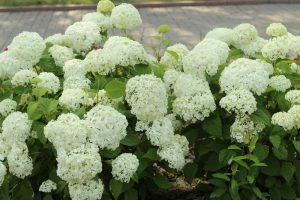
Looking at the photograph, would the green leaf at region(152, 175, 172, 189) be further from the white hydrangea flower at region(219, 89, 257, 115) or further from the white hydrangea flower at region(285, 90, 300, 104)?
the white hydrangea flower at region(285, 90, 300, 104)

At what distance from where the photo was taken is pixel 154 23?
12438 millimetres

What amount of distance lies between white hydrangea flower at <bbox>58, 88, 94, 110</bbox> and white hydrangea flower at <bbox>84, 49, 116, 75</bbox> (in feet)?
0.69

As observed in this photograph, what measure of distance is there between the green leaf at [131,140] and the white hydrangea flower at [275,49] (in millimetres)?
1115

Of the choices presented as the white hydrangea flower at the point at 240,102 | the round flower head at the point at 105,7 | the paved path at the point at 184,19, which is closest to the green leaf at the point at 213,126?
the white hydrangea flower at the point at 240,102

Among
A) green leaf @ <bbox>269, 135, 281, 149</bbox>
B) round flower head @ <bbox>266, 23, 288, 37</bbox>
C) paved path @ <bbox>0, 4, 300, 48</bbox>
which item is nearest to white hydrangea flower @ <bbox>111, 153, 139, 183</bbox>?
green leaf @ <bbox>269, 135, 281, 149</bbox>

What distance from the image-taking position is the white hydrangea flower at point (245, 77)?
12.0 feet

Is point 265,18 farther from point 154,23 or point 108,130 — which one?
point 108,130

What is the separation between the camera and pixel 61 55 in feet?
13.8

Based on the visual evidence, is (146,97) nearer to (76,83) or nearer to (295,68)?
(76,83)

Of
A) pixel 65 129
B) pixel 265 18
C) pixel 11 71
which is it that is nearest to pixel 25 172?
pixel 65 129

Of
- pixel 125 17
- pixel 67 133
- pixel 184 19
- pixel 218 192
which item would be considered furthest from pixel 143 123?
pixel 184 19

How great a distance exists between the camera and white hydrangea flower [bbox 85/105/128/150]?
331cm

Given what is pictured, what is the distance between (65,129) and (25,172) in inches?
17.3

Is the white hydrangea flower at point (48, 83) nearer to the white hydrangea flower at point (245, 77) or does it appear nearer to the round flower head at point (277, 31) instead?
the white hydrangea flower at point (245, 77)
